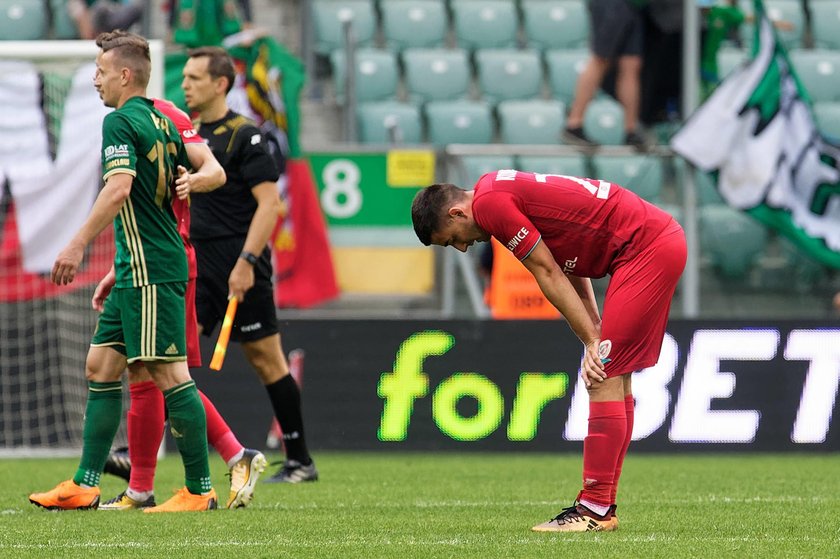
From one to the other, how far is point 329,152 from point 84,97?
1863 millimetres

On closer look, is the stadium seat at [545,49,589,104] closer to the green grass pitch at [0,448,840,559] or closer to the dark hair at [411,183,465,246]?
the green grass pitch at [0,448,840,559]

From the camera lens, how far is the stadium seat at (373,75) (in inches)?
547

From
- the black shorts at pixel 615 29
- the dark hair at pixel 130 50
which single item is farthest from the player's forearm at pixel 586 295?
the black shorts at pixel 615 29

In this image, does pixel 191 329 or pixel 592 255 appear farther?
pixel 191 329

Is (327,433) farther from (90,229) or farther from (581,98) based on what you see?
(90,229)

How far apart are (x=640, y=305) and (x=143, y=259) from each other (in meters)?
2.00

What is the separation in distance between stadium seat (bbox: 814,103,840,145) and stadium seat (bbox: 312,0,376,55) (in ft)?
13.2

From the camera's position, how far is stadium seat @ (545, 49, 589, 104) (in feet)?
46.6

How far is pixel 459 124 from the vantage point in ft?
44.3

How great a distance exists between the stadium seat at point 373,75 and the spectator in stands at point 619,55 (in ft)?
7.47

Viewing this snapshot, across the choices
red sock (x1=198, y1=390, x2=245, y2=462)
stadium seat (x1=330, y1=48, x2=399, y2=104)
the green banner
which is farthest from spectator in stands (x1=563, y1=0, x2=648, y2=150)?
red sock (x1=198, y1=390, x2=245, y2=462)

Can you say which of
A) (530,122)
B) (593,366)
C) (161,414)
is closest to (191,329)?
(161,414)

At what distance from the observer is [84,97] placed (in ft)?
34.1

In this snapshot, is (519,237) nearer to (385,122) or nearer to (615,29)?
(615,29)
